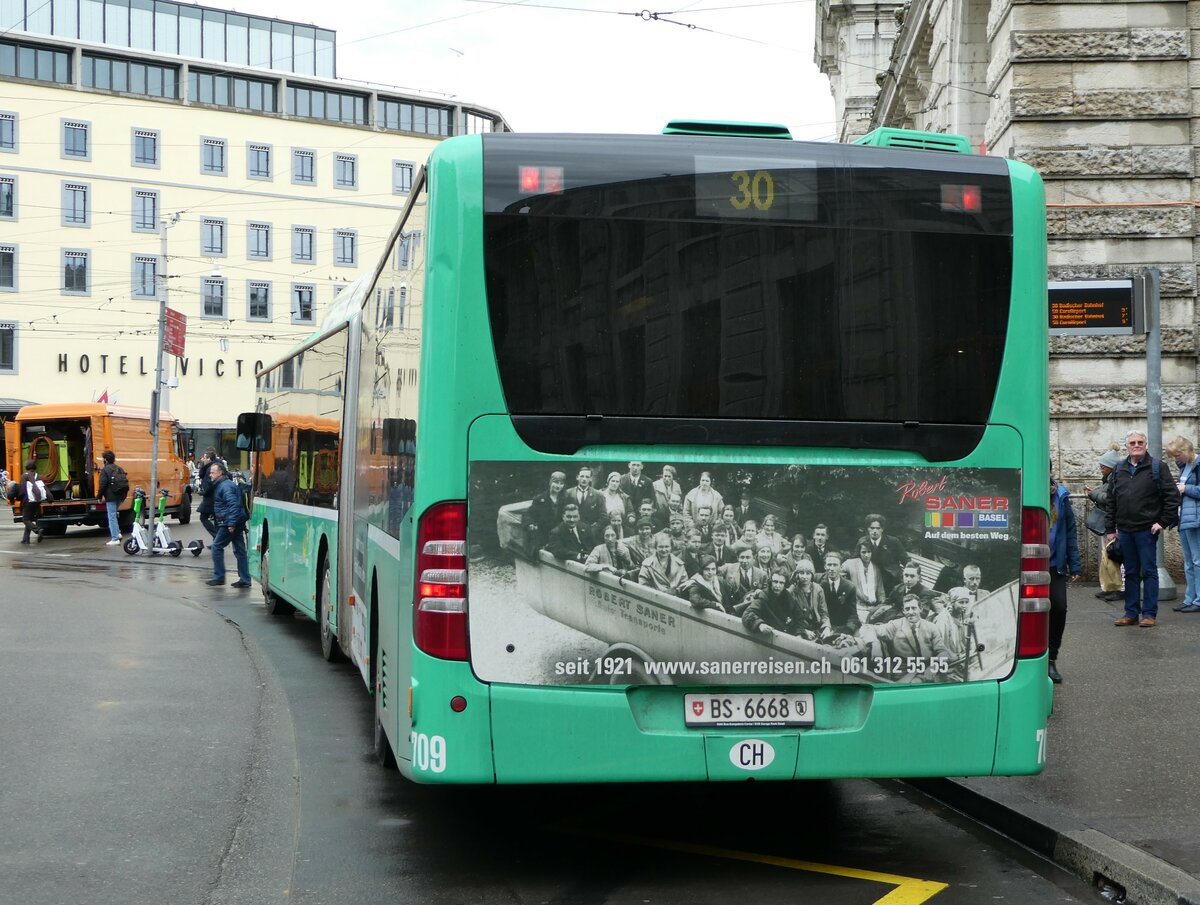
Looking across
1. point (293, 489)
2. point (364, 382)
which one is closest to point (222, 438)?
point (293, 489)

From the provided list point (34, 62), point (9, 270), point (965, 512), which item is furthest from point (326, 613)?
point (34, 62)

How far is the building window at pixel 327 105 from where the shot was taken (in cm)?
7362

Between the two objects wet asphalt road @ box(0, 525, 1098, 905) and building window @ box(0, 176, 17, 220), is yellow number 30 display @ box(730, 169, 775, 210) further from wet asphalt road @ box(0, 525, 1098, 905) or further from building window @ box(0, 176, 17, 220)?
Answer: building window @ box(0, 176, 17, 220)

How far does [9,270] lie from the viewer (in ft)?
216

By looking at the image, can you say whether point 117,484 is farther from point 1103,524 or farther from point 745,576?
point 745,576

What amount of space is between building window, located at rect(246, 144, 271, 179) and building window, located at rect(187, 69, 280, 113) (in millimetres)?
1770

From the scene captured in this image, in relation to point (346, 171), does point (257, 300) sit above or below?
below

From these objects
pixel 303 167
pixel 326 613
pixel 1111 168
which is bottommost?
pixel 326 613

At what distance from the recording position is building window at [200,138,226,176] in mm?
70312

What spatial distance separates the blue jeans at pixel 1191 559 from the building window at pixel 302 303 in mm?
62000

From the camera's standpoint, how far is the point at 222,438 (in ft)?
233

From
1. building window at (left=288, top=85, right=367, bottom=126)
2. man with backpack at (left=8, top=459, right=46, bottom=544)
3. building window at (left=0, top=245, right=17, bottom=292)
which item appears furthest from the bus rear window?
building window at (left=288, top=85, right=367, bottom=126)

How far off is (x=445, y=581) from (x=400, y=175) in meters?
72.7

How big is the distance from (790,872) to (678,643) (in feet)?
3.63
